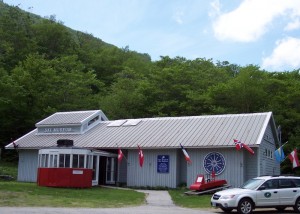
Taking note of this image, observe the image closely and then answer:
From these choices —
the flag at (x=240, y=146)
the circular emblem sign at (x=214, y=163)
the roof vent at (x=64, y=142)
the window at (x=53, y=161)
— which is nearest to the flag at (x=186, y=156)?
the circular emblem sign at (x=214, y=163)

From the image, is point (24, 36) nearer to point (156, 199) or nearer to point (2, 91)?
point (2, 91)

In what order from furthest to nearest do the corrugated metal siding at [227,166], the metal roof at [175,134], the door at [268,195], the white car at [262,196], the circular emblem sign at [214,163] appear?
1. the metal roof at [175,134]
2. the circular emblem sign at [214,163]
3. the corrugated metal siding at [227,166]
4. the door at [268,195]
5. the white car at [262,196]

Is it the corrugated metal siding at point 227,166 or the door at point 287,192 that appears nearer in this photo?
the door at point 287,192

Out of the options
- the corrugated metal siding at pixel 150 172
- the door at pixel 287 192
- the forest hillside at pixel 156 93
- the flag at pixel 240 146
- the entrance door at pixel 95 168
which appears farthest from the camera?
the forest hillside at pixel 156 93

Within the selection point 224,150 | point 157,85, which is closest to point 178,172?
point 224,150

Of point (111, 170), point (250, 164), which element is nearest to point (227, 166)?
point (250, 164)

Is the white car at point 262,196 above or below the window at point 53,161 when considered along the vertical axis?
below

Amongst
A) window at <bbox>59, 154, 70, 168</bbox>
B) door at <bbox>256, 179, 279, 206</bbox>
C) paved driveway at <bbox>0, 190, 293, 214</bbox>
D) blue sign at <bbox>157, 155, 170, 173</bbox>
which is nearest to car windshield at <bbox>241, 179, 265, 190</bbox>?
door at <bbox>256, 179, 279, 206</bbox>

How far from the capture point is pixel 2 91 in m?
47.8

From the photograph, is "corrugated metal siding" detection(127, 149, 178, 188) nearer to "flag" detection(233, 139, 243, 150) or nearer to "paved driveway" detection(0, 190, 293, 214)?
"flag" detection(233, 139, 243, 150)

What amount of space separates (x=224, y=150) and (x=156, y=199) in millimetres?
7821

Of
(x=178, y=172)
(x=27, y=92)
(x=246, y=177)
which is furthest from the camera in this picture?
(x=27, y=92)

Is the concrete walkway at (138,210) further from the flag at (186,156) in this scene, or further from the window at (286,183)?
the flag at (186,156)

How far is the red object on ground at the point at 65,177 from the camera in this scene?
91.0 feet
